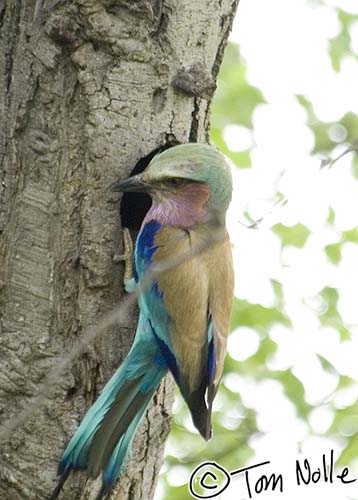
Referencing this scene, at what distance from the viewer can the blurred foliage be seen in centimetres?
553

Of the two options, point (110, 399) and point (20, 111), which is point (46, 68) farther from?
point (110, 399)

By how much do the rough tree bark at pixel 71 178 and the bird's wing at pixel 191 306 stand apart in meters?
0.14

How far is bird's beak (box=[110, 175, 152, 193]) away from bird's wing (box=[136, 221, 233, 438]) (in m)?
0.13

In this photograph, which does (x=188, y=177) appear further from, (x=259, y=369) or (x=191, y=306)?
(x=259, y=369)

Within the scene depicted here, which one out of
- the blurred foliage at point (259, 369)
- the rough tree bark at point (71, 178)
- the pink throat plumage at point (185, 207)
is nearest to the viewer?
the rough tree bark at point (71, 178)

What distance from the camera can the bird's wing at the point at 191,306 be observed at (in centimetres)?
304

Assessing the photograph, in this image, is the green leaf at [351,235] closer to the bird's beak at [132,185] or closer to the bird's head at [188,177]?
the bird's head at [188,177]

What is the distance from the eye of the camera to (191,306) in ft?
10.2

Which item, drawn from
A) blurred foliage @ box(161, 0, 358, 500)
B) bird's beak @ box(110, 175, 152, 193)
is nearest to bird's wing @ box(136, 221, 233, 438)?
bird's beak @ box(110, 175, 152, 193)

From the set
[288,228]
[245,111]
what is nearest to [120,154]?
[288,228]

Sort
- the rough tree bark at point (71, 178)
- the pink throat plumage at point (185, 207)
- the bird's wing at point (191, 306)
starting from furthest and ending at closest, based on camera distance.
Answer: the pink throat plumage at point (185, 207)
the rough tree bark at point (71, 178)
the bird's wing at point (191, 306)

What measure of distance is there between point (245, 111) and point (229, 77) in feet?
0.87

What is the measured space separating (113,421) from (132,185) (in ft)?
2.15

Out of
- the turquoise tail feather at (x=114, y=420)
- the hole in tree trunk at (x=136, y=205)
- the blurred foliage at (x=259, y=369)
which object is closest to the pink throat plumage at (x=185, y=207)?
the hole in tree trunk at (x=136, y=205)
